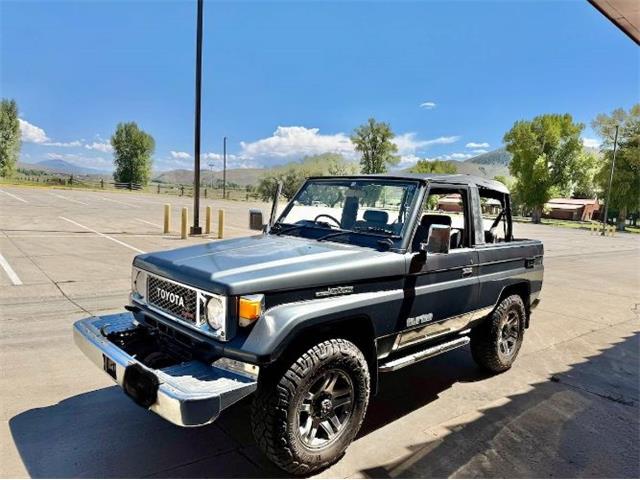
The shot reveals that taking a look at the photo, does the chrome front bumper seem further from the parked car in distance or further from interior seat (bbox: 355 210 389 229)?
interior seat (bbox: 355 210 389 229)

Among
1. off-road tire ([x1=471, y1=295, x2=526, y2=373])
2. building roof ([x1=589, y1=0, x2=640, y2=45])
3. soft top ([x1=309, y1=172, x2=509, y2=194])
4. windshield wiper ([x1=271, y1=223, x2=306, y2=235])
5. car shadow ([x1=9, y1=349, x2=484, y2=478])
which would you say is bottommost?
car shadow ([x1=9, y1=349, x2=484, y2=478])

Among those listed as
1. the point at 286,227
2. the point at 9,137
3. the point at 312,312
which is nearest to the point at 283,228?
the point at 286,227

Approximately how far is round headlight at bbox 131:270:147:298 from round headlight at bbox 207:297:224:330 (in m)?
0.94

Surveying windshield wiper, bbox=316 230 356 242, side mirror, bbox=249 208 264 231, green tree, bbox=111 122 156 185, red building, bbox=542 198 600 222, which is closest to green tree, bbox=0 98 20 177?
green tree, bbox=111 122 156 185

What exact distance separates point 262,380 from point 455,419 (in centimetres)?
193

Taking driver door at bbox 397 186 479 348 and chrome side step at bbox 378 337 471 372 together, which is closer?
chrome side step at bbox 378 337 471 372

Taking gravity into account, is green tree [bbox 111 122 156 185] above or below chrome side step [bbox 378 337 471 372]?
above

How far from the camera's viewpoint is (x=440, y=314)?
3928mm

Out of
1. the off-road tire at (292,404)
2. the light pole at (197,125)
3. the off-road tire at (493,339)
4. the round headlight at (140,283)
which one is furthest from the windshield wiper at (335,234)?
the light pole at (197,125)

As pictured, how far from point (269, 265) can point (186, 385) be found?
0.89 metres

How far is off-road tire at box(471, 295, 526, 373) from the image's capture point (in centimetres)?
470

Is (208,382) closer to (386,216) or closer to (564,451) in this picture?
(386,216)

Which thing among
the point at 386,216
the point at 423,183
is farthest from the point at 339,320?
the point at 423,183

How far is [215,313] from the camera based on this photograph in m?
2.79
